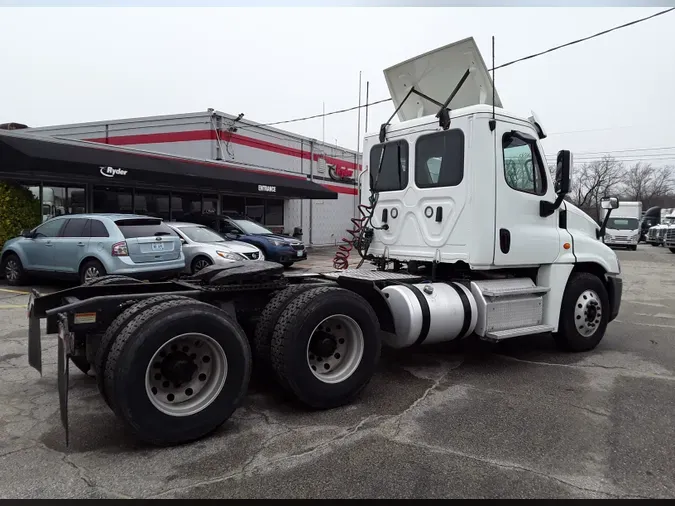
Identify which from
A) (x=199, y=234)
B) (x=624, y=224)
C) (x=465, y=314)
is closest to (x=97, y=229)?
(x=199, y=234)

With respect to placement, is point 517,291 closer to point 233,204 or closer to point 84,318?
point 84,318

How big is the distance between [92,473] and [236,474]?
0.90m

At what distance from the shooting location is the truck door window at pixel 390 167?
5941 mm

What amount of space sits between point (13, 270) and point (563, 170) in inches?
451

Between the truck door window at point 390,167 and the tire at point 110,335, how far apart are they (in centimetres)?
322

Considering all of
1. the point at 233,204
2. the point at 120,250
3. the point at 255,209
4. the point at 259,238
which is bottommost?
the point at 120,250

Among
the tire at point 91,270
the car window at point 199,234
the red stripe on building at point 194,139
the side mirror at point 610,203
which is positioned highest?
the red stripe on building at point 194,139

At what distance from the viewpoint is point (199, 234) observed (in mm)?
12141

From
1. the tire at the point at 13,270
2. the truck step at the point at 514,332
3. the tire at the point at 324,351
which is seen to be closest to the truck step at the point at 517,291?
the truck step at the point at 514,332

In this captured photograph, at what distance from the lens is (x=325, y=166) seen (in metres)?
26.2

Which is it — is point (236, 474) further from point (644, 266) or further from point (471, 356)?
point (644, 266)

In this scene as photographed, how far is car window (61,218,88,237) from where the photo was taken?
10.1 m

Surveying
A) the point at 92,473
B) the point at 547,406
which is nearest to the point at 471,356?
the point at 547,406

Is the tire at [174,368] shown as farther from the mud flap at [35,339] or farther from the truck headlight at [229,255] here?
the truck headlight at [229,255]
